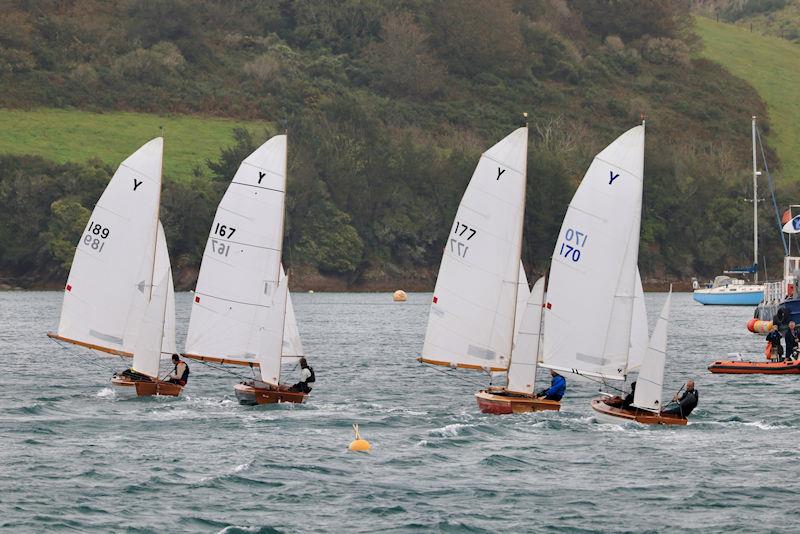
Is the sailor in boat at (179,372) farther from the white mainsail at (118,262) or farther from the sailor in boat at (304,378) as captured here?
the sailor in boat at (304,378)

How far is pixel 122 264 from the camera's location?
60.4m

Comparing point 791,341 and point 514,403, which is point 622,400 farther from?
point 791,341

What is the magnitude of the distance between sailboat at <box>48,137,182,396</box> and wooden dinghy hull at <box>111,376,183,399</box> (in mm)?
2049

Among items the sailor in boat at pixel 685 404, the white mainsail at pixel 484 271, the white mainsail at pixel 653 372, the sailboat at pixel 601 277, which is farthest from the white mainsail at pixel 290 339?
the sailor in boat at pixel 685 404

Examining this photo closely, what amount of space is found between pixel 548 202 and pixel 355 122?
92.1 ft

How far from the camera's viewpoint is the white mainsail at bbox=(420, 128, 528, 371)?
5334 centimetres

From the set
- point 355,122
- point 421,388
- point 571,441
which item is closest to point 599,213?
point 571,441

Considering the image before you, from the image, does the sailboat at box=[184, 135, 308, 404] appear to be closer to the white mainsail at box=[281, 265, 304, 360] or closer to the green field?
the white mainsail at box=[281, 265, 304, 360]

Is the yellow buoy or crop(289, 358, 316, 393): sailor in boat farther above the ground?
crop(289, 358, 316, 393): sailor in boat

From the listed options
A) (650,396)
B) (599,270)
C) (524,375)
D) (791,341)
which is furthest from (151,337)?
(791,341)

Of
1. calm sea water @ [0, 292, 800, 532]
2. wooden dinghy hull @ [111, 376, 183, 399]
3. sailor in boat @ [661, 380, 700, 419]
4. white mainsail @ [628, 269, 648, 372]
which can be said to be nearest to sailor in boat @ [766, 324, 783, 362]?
calm sea water @ [0, 292, 800, 532]

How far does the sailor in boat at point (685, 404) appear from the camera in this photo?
162 ft

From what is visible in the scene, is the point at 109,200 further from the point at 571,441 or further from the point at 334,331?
the point at 334,331

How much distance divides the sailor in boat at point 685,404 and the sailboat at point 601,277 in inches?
97.3
